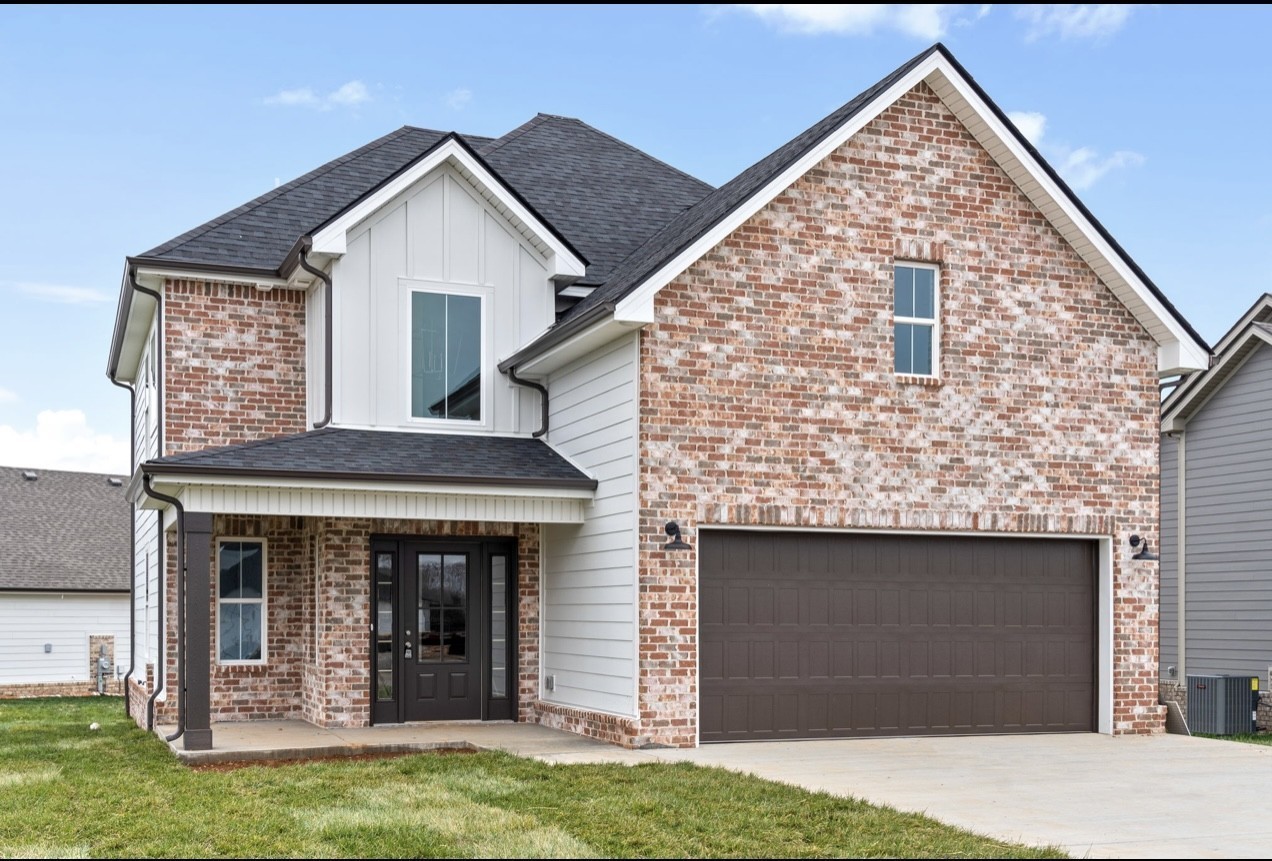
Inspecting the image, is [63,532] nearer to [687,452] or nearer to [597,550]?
[597,550]

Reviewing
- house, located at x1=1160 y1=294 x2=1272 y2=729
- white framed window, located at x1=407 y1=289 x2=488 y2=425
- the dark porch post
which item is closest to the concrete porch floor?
the dark porch post

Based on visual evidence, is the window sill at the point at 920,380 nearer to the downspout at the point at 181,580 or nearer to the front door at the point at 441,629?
the front door at the point at 441,629

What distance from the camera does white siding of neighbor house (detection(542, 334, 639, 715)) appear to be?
48.4 ft

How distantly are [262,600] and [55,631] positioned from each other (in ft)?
57.2

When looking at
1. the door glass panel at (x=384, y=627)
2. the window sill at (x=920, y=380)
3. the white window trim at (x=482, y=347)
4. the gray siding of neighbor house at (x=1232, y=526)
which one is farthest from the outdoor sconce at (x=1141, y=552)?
the door glass panel at (x=384, y=627)

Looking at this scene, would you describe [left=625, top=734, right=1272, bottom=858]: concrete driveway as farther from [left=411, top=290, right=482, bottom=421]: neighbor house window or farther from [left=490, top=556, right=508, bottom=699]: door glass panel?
[left=411, top=290, right=482, bottom=421]: neighbor house window

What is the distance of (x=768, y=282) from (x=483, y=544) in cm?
487

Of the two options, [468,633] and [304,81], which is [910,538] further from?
[304,81]

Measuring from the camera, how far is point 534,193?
20109 mm

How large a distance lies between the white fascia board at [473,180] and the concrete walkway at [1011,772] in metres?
5.61

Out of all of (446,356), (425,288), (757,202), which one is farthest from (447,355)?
(757,202)

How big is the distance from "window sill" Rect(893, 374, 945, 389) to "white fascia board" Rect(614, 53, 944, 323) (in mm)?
2516

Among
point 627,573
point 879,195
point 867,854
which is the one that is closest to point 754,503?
point 627,573

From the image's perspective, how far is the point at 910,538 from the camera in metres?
16.0
